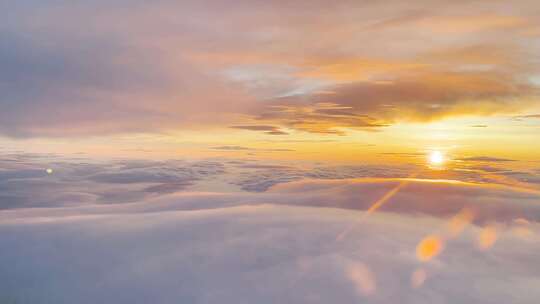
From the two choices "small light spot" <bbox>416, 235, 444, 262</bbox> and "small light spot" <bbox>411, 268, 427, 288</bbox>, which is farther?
"small light spot" <bbox>416, 235, 444, 262</bbox>

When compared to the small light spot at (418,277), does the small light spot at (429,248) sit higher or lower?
lower

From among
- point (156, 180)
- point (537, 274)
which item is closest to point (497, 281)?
point (537, 274)

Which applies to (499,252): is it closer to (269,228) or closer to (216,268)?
(269,228)

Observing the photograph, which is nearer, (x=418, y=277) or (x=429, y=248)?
(x=418, y=277)

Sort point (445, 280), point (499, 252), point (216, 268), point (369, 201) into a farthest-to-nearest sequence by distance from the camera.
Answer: point (369, 201)
point (499, 252)
point (216, 268)
point (445, 280)

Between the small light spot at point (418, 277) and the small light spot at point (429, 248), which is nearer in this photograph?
the small light spot at point (418, 277)
